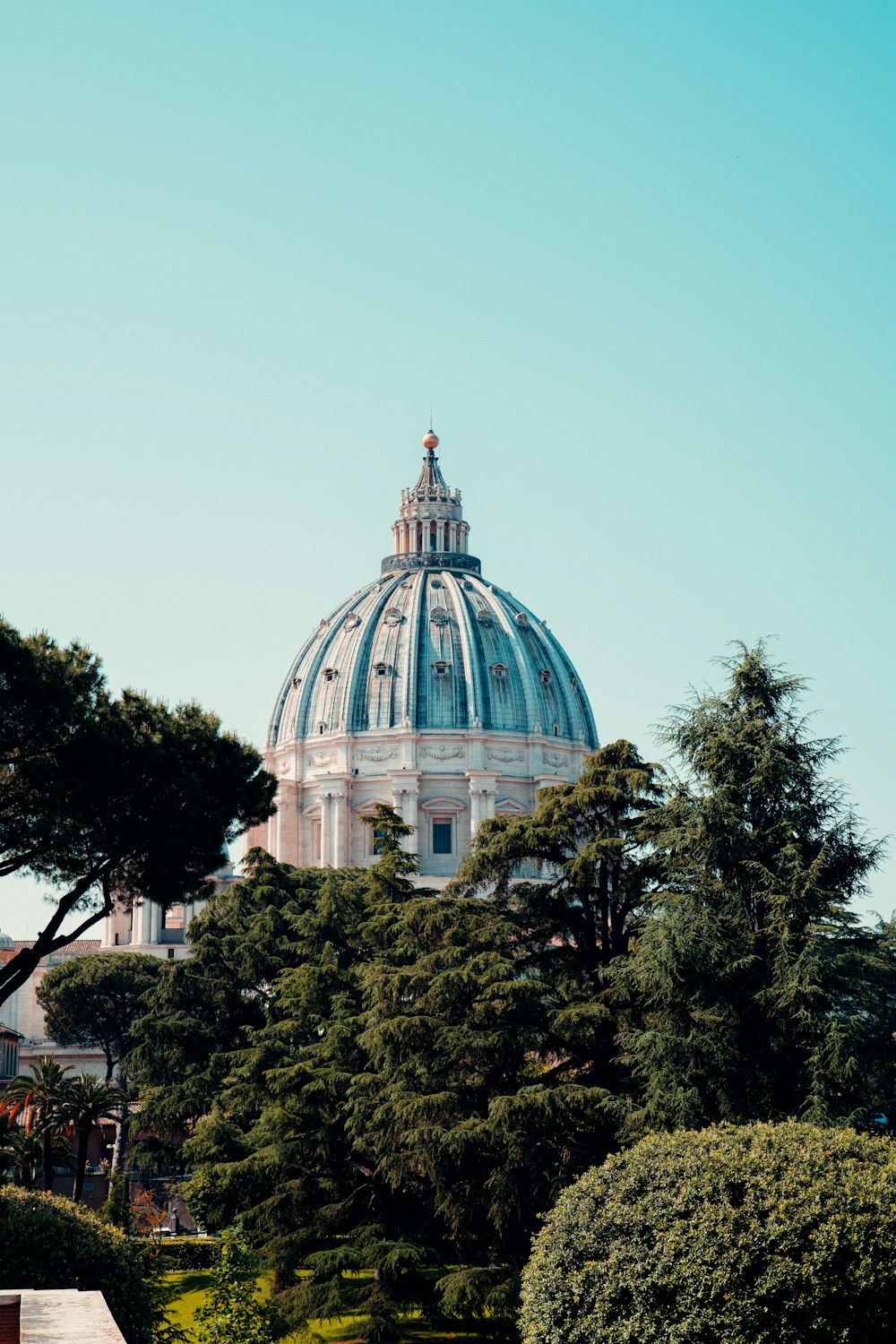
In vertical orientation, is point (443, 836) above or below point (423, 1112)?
above

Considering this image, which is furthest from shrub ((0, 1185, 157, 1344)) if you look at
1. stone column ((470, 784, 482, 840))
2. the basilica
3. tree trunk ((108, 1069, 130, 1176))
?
stone column ((470, 784, 482, 840))

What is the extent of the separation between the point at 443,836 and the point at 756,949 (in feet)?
229

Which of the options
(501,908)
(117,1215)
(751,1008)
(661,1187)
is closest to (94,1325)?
(661,1187)

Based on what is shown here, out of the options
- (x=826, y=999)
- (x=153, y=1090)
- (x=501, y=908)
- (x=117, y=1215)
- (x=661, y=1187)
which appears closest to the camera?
(x=661, y=1187)

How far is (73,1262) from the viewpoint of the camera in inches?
771

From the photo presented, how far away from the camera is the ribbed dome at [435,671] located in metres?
103

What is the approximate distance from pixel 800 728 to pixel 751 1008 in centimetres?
527

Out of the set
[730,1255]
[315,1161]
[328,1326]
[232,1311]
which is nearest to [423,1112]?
[315,1161]

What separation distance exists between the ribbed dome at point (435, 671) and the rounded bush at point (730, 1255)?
7945cm

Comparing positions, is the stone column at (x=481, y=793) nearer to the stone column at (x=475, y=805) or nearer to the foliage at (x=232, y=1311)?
the stone column at (x=475, y=805)

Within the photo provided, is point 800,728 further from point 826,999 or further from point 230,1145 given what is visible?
point 230,1145

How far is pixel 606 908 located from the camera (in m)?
33.2

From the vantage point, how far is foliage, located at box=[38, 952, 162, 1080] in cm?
6988

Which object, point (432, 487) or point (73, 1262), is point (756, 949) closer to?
point (73, 1262)
